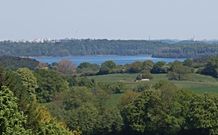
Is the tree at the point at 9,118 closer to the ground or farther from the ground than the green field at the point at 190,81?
farther from the ground

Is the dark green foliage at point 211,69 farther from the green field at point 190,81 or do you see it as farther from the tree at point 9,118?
the tree at point 9,118

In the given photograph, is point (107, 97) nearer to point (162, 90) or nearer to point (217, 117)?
point (162, 90)

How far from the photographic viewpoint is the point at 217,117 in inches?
2559

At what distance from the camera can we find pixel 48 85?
97250 millimetres

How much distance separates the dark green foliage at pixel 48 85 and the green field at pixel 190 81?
14.0 metres

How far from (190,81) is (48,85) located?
3453cm

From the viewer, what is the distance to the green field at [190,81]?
104500mm

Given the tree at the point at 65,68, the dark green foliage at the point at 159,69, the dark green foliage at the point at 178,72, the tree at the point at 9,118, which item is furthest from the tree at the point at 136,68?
the tree at the point at 9,118

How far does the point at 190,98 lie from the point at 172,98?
10.3 ft

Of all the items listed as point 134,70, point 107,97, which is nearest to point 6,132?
point 107,97

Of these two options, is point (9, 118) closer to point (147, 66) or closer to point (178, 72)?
point (178, 72)

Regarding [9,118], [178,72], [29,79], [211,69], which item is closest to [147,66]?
[178,72]

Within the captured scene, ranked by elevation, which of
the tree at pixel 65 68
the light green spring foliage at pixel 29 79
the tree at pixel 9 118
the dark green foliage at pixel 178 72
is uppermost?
the tree at pixel 9 118

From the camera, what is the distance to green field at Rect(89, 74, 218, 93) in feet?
343
